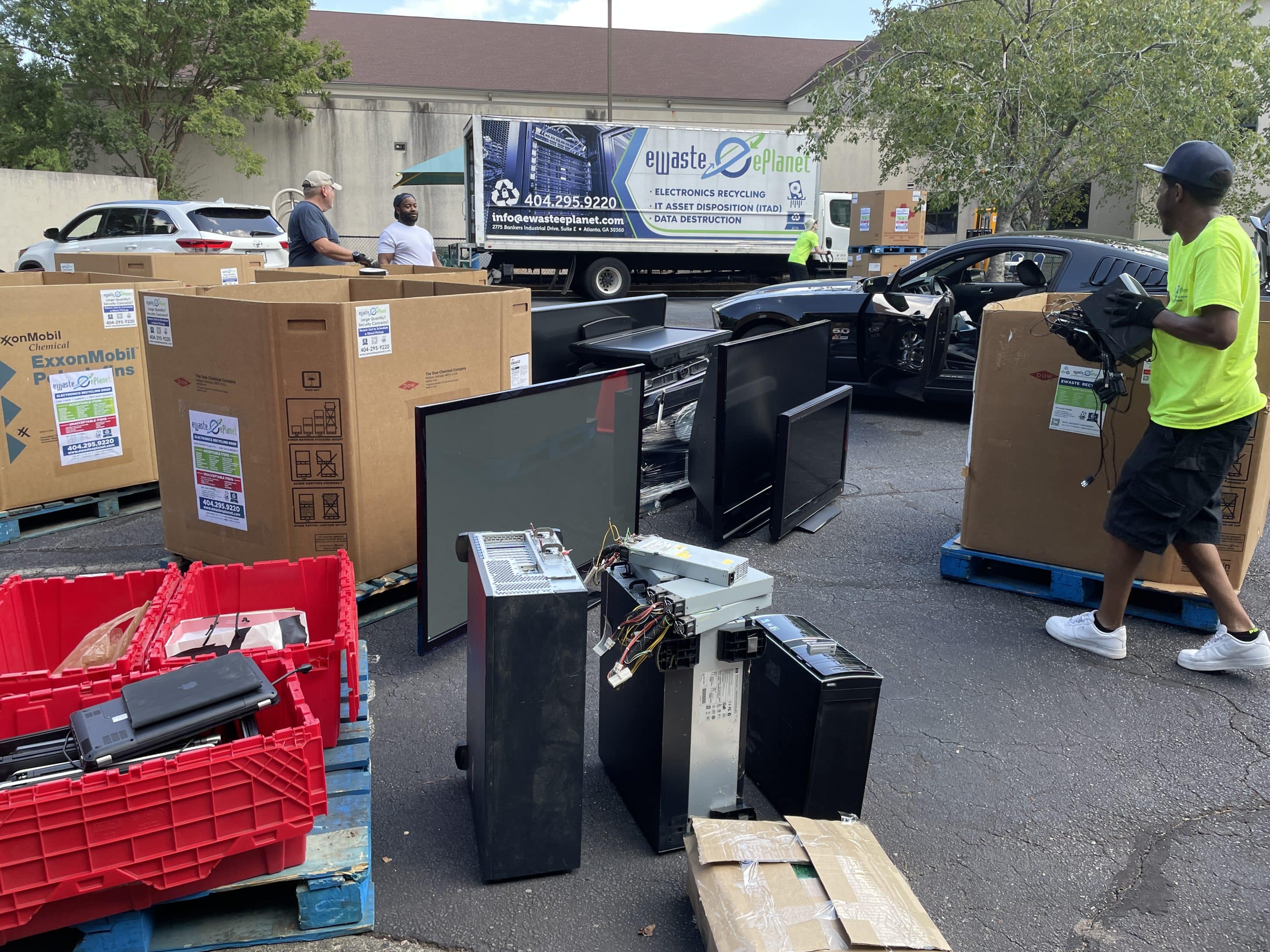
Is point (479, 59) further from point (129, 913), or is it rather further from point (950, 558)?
point (129, 913)

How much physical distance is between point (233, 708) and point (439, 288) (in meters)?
3.35

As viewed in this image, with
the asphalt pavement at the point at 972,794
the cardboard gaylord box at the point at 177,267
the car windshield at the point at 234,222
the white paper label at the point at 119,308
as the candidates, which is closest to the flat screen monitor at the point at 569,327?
the asphalt pavement at the point at 972,794

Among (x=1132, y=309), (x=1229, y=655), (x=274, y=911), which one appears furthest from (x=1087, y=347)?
(x=274, y=911)

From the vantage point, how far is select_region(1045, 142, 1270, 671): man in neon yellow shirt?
11.4 ft

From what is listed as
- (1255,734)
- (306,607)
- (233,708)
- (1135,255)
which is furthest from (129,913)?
(1135,255)

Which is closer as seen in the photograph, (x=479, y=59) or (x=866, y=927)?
(x=866, y=927)

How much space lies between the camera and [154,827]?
213cm

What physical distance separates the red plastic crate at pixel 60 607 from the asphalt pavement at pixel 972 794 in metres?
0.93

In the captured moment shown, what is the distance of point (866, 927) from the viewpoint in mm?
2146

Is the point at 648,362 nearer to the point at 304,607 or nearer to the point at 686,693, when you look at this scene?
the point at 304,607

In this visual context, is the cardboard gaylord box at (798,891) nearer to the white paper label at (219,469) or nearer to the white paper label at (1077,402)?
A: the white paper label at (1077,402)

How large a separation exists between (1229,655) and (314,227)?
24.1 feet

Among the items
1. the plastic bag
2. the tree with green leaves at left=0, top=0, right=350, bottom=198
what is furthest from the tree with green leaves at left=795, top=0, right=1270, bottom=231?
the tree with green leaves at left=0, top=0, right=350, bottom=198

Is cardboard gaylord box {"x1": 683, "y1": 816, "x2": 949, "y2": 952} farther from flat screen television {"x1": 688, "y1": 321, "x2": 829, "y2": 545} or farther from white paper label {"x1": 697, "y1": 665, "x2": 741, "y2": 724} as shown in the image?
flat screen television {"x1": 688, "y1": 321, "x2": 829, "y2": 545}
